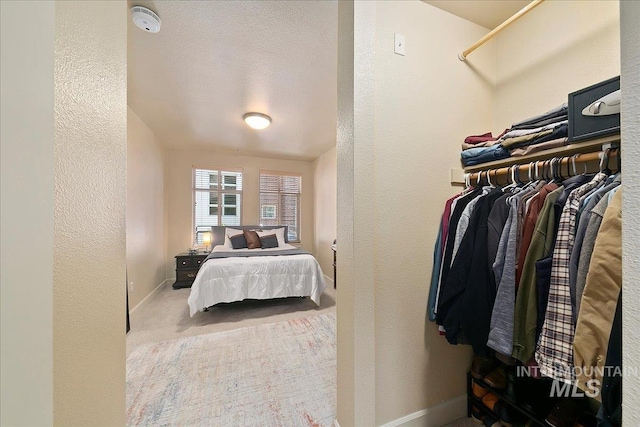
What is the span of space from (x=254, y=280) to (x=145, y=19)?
8.60 ft

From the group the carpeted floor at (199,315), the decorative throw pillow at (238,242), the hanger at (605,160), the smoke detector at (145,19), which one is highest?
the smoke detector at (145,19)

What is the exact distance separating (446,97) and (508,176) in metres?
0.57

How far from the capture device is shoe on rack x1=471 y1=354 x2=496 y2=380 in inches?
52.6

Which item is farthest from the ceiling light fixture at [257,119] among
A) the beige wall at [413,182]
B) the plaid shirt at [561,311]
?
the plaid shirt at [561,311]

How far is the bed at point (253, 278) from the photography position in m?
2.81

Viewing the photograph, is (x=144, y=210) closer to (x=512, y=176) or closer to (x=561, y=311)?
(x=512, y=176)

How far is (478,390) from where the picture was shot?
134cm

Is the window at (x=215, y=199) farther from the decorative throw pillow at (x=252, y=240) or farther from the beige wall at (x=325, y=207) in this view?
the beige wall at (x=325, y=207)

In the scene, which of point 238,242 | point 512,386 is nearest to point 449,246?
point 512,386

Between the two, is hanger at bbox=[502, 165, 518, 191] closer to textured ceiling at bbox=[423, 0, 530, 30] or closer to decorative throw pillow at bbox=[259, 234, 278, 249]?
textured ceiling at bbox=[423, 0, 530, 30]

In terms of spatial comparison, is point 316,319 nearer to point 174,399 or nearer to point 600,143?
point 174,399

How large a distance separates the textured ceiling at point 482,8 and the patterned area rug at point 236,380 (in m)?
2.55

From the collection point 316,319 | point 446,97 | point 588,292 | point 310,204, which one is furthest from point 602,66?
point 310,204

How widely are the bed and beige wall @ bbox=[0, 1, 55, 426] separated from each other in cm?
248
